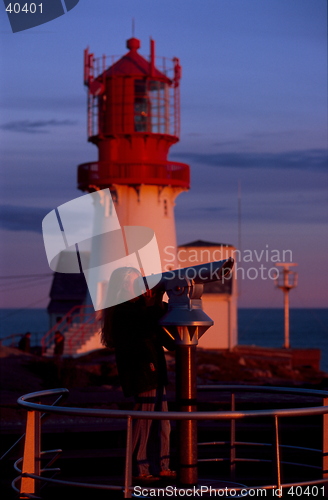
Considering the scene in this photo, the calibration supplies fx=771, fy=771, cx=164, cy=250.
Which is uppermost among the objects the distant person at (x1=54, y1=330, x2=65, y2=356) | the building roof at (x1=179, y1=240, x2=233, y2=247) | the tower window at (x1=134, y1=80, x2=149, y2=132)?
the tower window at (x1=134, y1=80, x2=149, y2=132)

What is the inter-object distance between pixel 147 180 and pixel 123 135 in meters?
1.99

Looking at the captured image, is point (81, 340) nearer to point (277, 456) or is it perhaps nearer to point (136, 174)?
point (136, 174)

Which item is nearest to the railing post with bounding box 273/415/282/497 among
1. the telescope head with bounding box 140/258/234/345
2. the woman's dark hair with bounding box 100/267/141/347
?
the telescope head with bounding box 140/258/234/345

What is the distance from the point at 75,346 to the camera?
2998cm

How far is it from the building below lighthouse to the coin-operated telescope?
22.6 meters

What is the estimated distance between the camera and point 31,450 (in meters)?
5.21

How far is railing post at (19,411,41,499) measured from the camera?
5.17m

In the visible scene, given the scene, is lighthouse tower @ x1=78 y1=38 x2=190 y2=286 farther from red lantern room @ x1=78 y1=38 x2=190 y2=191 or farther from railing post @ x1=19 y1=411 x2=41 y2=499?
railing post @ x1=19 y1=411 x2=41 y2=499

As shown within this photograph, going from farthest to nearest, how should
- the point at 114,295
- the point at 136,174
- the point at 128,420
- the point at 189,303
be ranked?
the point at 136,174 → the point at 114,295 → the point at 189,303 → the point at 128,420

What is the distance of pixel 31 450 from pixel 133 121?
24187 mm

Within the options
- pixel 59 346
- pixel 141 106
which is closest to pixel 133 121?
pixel 141 106

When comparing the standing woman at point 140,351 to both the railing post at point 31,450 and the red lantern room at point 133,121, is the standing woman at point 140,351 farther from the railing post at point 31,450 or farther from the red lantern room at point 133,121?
the red lantern room at point 133,121

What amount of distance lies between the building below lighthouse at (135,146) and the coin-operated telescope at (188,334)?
2256cm

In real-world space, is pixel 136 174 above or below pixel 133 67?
below
